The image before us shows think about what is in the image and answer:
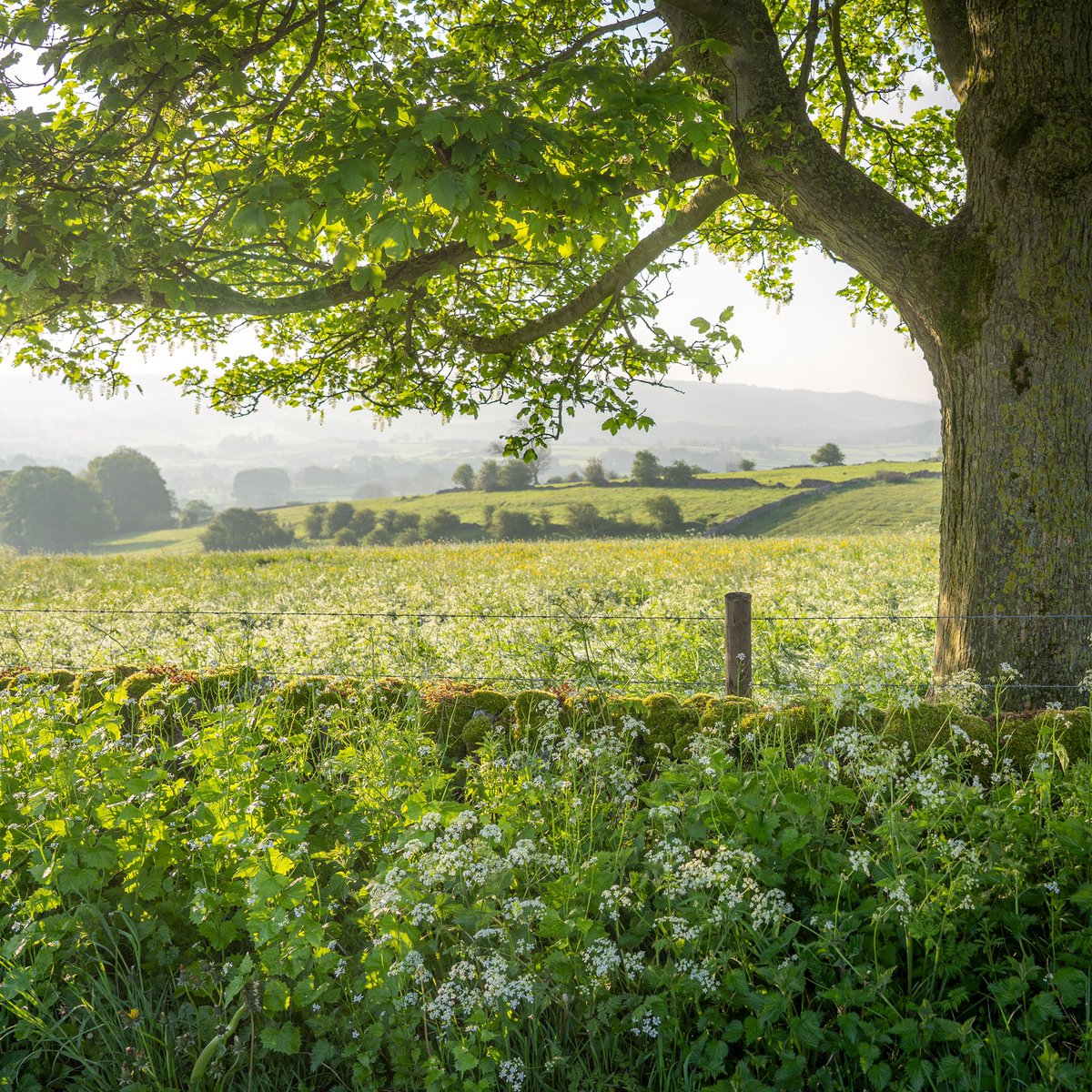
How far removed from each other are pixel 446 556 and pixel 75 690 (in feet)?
65.0

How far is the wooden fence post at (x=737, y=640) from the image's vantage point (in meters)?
7.08

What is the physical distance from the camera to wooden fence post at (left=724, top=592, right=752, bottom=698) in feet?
23.2

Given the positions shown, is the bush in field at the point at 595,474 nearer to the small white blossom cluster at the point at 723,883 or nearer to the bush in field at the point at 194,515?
the bush in field at the point at 194,515

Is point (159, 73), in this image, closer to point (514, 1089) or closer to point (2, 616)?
point (514, 1089)

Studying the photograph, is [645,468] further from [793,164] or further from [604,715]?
[604,715]

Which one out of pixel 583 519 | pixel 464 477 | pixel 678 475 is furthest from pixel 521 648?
pixel 464 477

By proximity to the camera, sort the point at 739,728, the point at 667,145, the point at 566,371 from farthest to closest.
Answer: the point at 566,371 → the point at 667,145 → the point at 739,728

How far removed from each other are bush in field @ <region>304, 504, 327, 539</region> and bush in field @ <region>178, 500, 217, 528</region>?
53035 millimetres

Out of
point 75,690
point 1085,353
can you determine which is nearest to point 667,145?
point 1085,353

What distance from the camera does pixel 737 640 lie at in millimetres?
7340

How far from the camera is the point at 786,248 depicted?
1288cm

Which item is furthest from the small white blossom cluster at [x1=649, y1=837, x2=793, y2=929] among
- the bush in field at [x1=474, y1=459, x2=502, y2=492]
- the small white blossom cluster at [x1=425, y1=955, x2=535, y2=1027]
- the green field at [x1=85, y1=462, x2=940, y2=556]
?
the bush in field at [x1=474, y1=459, x2=502, y2=492]

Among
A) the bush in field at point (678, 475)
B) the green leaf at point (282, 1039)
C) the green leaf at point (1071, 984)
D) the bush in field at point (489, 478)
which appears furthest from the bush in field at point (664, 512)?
the green leaf at point (282, 1039)

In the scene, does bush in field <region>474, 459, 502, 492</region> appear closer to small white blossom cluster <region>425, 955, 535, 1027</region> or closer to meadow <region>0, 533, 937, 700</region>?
meadow <region>0, 533, 937, 700</region>
